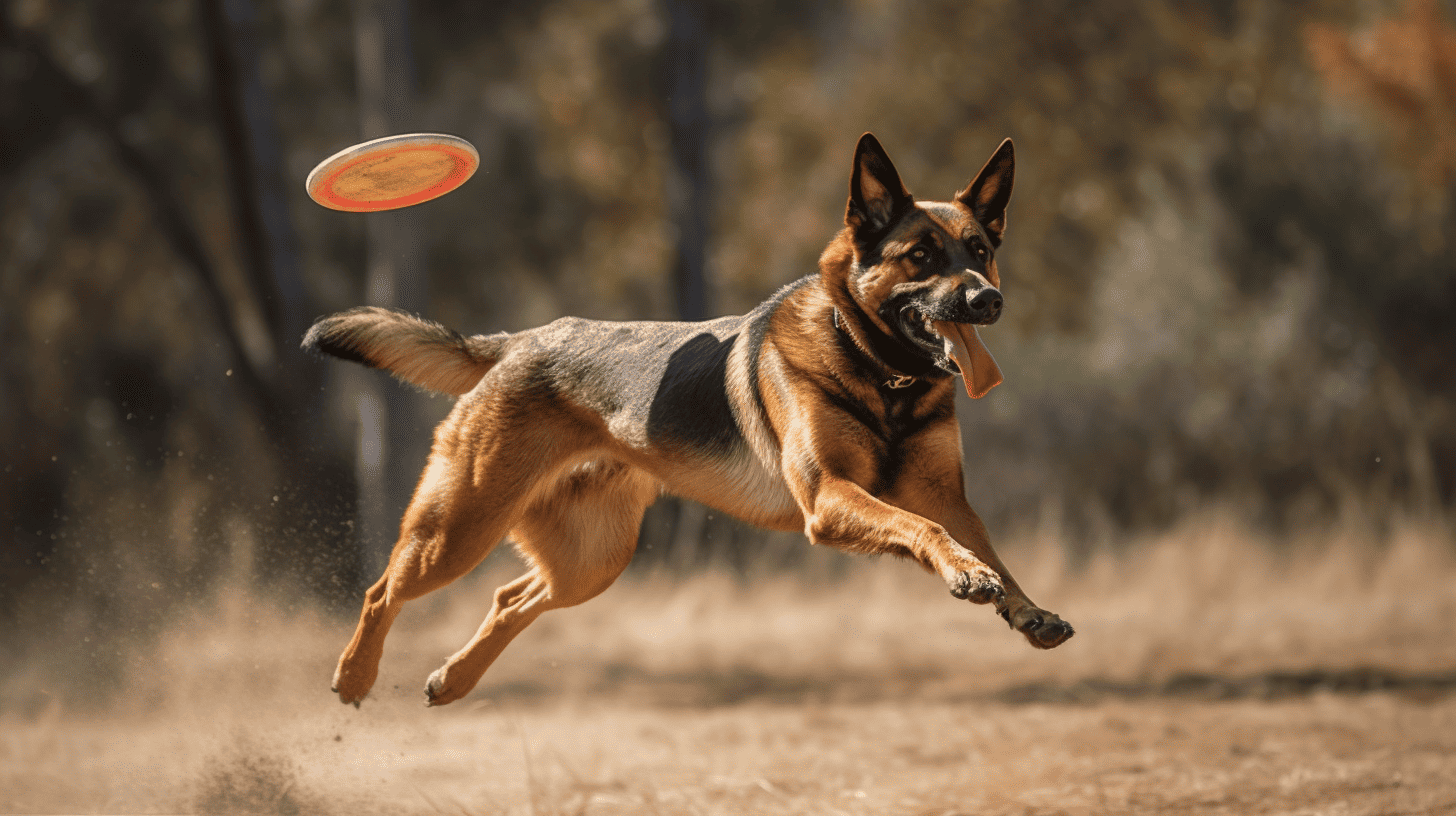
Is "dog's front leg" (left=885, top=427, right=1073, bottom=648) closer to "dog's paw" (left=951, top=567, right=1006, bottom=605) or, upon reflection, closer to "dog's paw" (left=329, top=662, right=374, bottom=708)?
"dog's paw" (left=951, top=567, right=1006, bottom=605)

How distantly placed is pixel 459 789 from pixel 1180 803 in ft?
13.8

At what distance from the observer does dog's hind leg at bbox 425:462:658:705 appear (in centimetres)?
613

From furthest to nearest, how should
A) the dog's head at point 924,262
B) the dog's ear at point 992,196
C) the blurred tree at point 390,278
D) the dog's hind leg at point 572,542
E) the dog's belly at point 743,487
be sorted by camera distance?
the blurred tree at point 390,278, the dog's hind leg at point 572,542, the dog's belly at point 743,487, the dog's ear at point 992,196, the dog's head at point 924,262

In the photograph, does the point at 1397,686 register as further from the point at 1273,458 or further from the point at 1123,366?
the point at 1123,366

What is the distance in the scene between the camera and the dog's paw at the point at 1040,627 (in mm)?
4188

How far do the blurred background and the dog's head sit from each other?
24.5 feet

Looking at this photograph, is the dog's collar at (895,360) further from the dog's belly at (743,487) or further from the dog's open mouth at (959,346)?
the dog's belly at (743,487)

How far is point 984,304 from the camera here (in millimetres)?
4562

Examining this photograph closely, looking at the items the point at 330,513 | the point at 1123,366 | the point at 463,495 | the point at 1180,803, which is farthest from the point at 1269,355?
the point at 463,495

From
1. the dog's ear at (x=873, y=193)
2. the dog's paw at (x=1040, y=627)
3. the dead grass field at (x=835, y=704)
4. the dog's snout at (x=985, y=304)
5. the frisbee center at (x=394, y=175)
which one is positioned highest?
the frisbee center at (x=394, y=175)

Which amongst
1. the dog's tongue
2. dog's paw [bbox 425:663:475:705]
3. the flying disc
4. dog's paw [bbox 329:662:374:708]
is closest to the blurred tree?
dog's paw [bbox 329:662:374:708]

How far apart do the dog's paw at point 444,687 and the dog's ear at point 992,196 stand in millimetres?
3128

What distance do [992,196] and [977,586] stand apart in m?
1.81

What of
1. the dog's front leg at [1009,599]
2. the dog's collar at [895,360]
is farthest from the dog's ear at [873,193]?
the dog's front leg at [1009,599]
